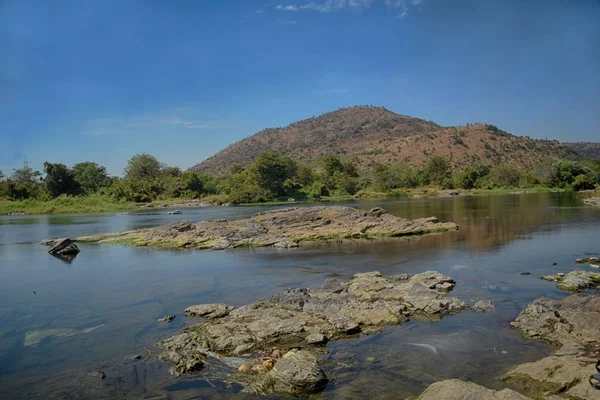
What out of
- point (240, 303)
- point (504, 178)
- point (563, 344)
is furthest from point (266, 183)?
point (563, 344)

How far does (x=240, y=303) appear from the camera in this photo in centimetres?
1616

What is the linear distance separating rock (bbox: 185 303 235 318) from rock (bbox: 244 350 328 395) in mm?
Result: 5136

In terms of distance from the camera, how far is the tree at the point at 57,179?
102m

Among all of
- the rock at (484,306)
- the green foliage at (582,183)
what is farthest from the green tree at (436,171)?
the rock at (484,306)

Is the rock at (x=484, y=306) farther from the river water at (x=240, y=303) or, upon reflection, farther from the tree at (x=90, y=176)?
the tree at (x=90, y=176)

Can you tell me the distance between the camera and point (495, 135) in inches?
5989

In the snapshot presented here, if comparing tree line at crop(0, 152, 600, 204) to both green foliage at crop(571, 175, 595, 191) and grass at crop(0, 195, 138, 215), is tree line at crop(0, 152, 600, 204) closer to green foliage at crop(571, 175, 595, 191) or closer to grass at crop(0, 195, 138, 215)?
green foliage at crop(571, 175, 595, 191)

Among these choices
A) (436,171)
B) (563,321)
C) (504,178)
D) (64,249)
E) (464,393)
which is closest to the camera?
(464,393)

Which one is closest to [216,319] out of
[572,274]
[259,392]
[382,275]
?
[259,392]

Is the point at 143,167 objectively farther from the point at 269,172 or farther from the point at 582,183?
the point at 582,183

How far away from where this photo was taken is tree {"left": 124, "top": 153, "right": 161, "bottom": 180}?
136 m

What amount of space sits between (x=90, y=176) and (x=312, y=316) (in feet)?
394

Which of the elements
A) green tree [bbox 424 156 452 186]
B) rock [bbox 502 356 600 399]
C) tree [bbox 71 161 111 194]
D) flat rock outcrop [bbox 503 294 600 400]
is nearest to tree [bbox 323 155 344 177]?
green tree [bbox 424 156 452 186]

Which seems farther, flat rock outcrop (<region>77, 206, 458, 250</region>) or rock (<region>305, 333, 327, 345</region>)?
flat rock outcrop (<region>77, 206, 458, 250</region>)
